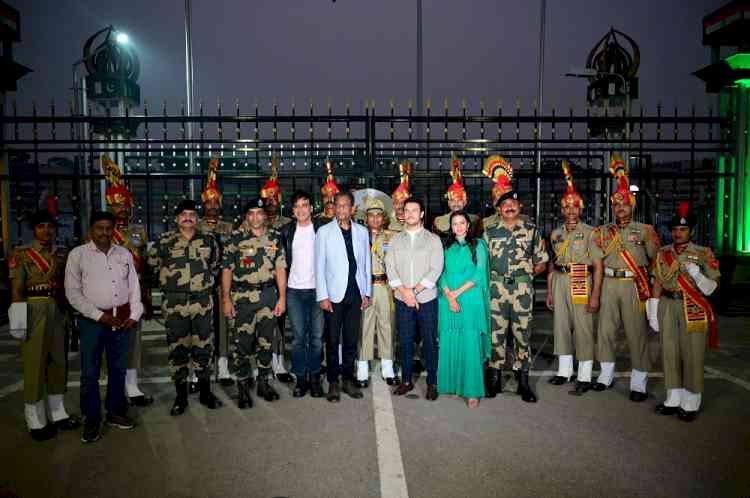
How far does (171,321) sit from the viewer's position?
4.55 meters

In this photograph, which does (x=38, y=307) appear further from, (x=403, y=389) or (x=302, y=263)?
(x=403, y=389)

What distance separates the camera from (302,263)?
5016 millimetres

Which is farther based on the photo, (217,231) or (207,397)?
(217,231)

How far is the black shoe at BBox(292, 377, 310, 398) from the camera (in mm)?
4977

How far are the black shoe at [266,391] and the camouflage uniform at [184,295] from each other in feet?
1.85

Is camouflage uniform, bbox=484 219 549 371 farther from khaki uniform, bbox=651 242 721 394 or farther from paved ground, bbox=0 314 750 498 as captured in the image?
khaki uniform, bbox=651 242 721 394

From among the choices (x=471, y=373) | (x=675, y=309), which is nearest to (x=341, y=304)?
(x=471, y=373)

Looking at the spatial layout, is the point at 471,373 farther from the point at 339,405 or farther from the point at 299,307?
the point at 299,307

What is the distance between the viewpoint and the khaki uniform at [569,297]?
5.24 meters

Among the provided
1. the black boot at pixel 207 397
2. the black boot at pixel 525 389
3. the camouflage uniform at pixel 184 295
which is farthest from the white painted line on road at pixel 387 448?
the camouflage uniform at pixel 184 295

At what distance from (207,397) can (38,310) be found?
1559mm

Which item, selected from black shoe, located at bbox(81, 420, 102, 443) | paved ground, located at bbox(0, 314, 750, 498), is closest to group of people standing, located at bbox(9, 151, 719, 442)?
black shoe, located at bbox(81, 420, 102, 443)

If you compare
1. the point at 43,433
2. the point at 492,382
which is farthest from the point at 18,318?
the point at 492,382

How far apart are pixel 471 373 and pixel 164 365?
3.69 meters
